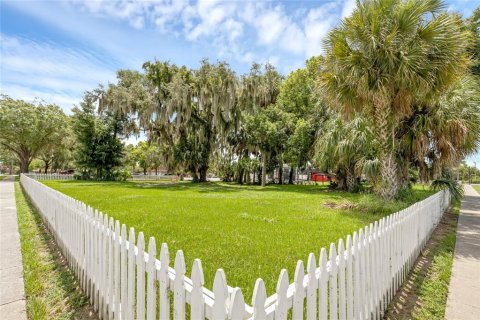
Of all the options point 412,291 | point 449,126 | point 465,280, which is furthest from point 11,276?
point 449,126

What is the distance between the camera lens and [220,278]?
1334mm

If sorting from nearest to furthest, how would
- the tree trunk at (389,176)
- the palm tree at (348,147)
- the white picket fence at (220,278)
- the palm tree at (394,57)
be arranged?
the white picket fence at (220,278), the palm tree at (394,57), the tree trunk at (389,176), the palm tree at (348,147)

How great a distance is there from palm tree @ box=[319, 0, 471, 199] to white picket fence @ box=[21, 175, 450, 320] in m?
4.34

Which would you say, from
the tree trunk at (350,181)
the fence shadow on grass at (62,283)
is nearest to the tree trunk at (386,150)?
the fence shadow on grass at (62,283)

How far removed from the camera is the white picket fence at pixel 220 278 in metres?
1.47

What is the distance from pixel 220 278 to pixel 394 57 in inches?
298

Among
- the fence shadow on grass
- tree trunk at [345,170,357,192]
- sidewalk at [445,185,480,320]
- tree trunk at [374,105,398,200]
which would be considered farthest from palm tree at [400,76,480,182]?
the fence shadow on grass

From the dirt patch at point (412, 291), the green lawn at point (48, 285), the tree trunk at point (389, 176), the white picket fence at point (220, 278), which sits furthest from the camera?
the tree trunk at point (389, 176)

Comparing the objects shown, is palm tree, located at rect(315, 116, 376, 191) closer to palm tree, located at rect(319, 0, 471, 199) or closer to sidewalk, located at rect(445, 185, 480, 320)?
palm tree, located at rect(319, 0, 471, 199)

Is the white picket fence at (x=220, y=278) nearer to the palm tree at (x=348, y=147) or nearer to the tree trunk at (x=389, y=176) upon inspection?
the tree trunk at (x=389, y=176)

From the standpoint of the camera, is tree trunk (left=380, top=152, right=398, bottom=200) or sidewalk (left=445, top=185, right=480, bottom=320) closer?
sidewalk (left=445, top=185, right=480, bottom=320)

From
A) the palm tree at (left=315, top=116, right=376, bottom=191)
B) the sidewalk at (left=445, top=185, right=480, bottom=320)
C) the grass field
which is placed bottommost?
the sidewalk at (left=445, top=185, right=480, bottom=320)

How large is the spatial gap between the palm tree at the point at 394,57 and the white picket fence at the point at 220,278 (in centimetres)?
434

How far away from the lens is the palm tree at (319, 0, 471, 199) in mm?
6836
